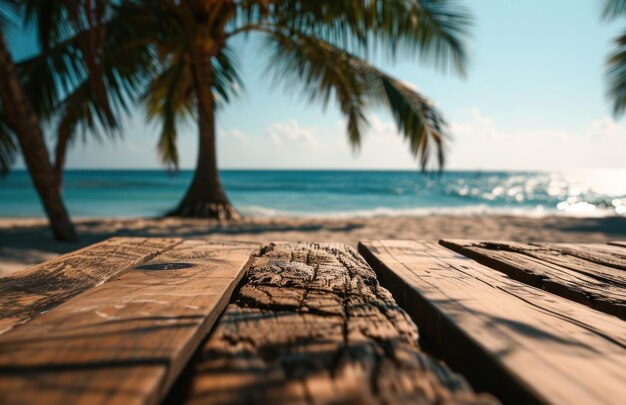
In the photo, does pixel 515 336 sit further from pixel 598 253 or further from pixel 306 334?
pixel 598 253

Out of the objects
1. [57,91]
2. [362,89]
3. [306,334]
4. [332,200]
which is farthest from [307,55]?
[332,200]

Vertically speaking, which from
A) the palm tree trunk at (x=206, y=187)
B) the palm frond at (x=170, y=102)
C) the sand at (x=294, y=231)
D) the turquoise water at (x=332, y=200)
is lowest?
the turquoise water at (x=332, y=200)

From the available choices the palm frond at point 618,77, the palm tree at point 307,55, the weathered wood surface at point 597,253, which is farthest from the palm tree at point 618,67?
the weathered wood surface at point 597,253

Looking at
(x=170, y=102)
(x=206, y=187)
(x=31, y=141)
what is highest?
(x=170, y=102)

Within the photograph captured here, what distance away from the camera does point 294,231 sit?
17.8ft

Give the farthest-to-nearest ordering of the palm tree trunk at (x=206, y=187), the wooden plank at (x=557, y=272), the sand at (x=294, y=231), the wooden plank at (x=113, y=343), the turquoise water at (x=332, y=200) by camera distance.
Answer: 1. the turquoise water at (x=332, y=200)
2. the palm tree trunk at (x=206, y=187)
3. the sand at (x=294, y=231)
4. the wooden plank at (x=557, y=272)
5. the wooden plank at (x=113, y=343)

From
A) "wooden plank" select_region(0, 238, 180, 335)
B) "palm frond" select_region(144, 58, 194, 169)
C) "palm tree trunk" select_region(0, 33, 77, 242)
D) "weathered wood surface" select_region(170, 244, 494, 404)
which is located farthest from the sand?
"weathered wood surface" select_region(170, 244, 494, 404)

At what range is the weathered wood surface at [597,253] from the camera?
1.01m

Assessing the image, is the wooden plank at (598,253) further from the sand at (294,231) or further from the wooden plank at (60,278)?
the sand at (294,231)

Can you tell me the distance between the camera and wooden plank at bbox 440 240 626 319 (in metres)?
0.71

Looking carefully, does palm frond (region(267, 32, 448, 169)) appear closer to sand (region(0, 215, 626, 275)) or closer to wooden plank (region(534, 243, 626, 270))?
sand (region(0, 215, 626, 275))

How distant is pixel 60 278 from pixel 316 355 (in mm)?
598

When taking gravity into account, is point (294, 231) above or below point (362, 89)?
below

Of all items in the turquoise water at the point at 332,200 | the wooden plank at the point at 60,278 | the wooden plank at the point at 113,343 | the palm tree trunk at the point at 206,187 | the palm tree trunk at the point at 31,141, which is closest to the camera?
the wooden plank at the point at 113,343
